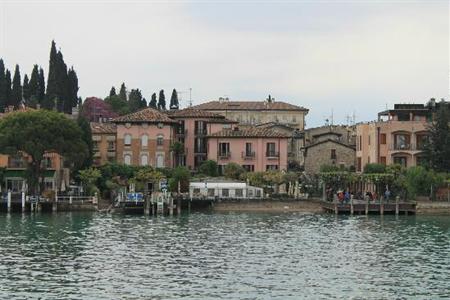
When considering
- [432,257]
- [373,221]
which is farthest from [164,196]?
[432,257]

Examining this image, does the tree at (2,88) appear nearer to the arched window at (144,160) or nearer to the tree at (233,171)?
the arched window at (144,160)

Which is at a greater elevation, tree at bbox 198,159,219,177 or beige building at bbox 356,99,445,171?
beige building at bbox 356,99,445,171

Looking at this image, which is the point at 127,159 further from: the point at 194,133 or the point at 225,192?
the point at 225,192

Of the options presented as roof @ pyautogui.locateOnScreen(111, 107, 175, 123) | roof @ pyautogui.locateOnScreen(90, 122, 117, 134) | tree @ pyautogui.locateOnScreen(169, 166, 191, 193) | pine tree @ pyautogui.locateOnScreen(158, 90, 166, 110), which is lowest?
tree @ pyautogui.locateOnScreen(169, 166, 191, 193)

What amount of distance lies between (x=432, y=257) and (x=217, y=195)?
4589cm

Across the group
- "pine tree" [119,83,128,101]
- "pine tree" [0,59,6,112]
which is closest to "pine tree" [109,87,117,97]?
"pine tree" [119,83,128,101]

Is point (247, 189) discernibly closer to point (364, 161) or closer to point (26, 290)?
point (364, 161)

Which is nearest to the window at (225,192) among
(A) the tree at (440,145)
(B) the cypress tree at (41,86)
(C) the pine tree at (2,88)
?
(A) the tree at (440,145)

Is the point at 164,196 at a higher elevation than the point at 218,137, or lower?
lower

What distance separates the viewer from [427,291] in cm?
3928

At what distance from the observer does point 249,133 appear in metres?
113

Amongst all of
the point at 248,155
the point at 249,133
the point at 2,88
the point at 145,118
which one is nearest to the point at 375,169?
the point at 248,155

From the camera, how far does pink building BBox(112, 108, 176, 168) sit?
4419 inches

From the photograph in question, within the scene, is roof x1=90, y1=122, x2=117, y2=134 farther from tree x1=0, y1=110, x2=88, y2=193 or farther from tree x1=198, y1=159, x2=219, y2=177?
tree x1=0, y1=110, x2=88, y2=193
